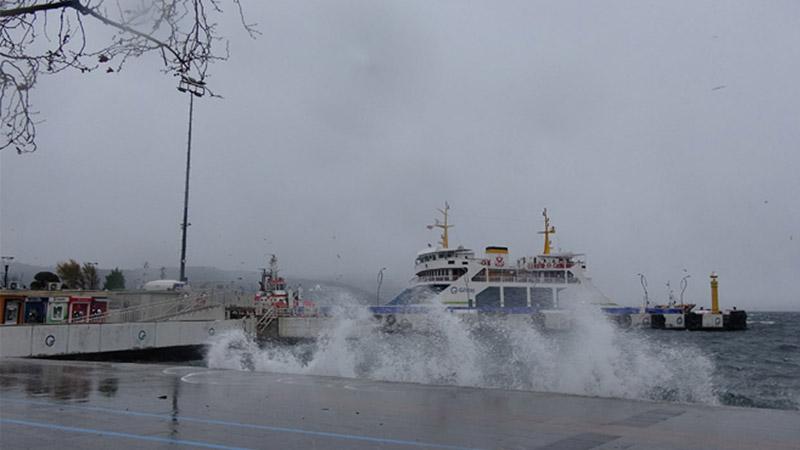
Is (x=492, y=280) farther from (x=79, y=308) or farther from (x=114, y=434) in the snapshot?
(x=114, y=434)

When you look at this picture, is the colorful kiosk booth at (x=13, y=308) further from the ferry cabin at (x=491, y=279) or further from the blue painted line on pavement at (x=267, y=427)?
the ferry cabin at (x=491, y=279)

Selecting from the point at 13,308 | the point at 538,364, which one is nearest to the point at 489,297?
the point at 13,308

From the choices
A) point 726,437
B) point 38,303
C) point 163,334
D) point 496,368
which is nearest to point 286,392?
point 726,437

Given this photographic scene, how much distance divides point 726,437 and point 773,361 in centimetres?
2541

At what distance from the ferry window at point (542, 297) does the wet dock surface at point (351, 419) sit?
5070cm

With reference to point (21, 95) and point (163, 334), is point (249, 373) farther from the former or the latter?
point (163, 334)

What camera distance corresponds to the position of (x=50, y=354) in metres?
22.9

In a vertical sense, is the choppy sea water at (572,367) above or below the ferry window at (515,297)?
below

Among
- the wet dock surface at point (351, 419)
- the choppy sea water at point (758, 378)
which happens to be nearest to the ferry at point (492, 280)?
the choppy sea water at point (758, 378)

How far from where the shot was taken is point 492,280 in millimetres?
60344

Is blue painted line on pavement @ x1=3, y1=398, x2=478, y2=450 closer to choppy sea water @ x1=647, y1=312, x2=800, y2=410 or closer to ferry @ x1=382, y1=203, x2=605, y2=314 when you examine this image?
choppy sea water @ x1=647, y1=312, x2=800, y2=410

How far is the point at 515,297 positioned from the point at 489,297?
3.41 m

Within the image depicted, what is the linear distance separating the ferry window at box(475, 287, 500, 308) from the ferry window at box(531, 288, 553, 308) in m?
3.95

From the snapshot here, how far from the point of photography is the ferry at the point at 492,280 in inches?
2302
